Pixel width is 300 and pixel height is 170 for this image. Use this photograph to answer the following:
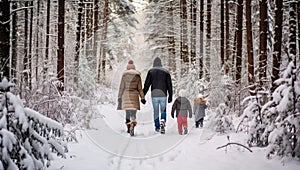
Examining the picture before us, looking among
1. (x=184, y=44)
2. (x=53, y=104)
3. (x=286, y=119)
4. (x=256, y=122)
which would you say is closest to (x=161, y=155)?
(x=256, y=122)

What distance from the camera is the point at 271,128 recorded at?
5.40m

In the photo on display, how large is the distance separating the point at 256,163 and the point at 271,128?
26.7 inches

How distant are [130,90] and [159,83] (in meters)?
0.93

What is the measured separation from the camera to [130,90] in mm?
9031

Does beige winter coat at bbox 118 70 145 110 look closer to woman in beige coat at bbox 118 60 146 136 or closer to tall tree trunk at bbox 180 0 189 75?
woman in beige coat at bbox 118 60 146 136

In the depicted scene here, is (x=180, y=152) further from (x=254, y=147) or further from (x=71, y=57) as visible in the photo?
(x=71, y=57)

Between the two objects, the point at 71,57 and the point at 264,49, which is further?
the point at 71,57

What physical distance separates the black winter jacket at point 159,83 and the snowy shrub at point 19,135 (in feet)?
18.4

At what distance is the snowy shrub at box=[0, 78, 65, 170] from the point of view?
11.3ft

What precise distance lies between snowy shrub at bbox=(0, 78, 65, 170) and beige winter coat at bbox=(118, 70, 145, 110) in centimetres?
499

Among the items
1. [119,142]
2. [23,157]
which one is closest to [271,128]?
[119,142]

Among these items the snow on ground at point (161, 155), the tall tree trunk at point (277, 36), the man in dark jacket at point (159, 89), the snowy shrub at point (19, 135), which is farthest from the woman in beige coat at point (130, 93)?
the snowy shrub at point (19, 135)

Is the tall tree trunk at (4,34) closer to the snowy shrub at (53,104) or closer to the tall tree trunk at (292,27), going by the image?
the snowy shrub at (53,104)

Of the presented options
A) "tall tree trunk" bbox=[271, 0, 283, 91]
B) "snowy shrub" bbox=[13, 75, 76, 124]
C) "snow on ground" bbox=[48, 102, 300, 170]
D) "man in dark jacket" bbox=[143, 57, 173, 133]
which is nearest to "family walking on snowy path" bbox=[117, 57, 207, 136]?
"man in dark jacket" bbox=[143, 57, 173, 133]
